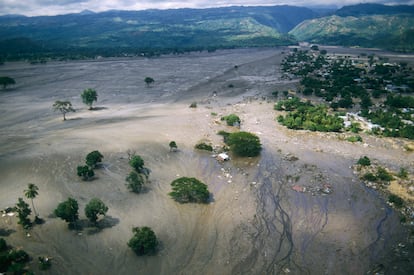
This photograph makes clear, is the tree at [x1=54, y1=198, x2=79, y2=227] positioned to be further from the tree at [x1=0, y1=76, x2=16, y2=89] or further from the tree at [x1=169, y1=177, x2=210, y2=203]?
the tree at [x1=0, y1=76, x2=16, y2=89]

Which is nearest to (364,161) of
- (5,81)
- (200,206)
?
(200,206)

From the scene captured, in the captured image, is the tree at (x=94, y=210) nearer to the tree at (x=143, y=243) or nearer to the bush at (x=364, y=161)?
the tree at (x=143, y=243)

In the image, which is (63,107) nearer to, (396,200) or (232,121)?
(232,121)

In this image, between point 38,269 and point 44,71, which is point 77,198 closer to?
point 38,269

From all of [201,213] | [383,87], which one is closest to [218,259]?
[201,213]

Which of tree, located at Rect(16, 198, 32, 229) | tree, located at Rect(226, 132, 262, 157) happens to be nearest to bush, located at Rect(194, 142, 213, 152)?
tree, located at Rect(226, 132, 262, 157)

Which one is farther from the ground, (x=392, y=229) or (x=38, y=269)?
(x=38, y=269)

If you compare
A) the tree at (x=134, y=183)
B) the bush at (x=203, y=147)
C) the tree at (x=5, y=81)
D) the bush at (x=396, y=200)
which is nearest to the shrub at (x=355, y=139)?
the bush at (x=396, y=200)
